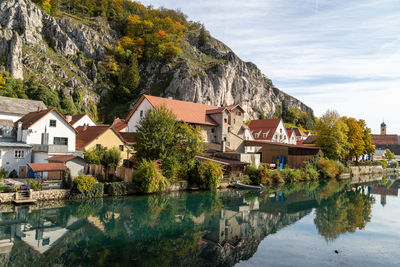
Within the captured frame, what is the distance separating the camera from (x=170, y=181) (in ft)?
101

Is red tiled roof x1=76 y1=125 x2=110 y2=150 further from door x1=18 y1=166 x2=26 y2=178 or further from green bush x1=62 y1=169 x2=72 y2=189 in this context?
green bush x1=62 y1=169 x2=72 y2=189

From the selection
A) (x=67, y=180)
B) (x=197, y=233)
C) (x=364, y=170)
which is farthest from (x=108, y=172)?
(x=364, y=170)

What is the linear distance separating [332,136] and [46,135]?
50273 mm

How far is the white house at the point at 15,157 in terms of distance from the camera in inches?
1081

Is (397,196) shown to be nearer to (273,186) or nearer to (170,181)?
(273,186)

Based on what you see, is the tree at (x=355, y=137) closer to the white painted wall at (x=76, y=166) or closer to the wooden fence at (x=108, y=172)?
the wooden fence at (x=108, y=172)

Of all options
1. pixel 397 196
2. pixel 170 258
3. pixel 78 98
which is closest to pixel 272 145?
pixel 397 196

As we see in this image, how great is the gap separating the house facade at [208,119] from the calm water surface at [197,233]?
18.6 metres

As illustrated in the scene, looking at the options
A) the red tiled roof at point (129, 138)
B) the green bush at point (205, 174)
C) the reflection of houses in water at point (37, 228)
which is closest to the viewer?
the reflection of houses in water at point (37, 228)

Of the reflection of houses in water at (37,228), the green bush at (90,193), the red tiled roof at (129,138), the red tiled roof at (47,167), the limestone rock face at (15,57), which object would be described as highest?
the limestone rock face at (15,57)

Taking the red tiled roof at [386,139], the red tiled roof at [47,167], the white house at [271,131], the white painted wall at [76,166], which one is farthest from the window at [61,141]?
the red tiled roof at [386,139]

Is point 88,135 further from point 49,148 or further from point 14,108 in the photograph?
point 14,108

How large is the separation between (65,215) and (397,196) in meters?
40.1

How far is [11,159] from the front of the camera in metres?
28.0
